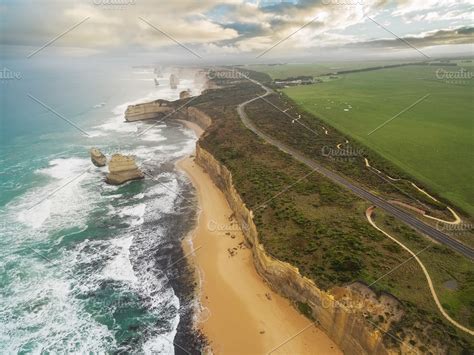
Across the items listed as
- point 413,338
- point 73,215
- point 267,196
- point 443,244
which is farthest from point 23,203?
point 443,244

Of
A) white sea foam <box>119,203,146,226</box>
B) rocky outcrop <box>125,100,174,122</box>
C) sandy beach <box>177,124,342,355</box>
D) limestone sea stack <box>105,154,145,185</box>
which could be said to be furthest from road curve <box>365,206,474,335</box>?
rocky outcrop <box>125,100,174,122</box>

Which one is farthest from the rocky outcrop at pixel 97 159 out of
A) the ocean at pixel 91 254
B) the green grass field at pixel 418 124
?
the green grass field at pixel 418 124

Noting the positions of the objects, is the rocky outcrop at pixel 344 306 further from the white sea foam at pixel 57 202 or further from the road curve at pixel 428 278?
the white sea foam at pixel 57 202

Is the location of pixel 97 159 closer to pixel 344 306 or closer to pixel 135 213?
pixel 135 213

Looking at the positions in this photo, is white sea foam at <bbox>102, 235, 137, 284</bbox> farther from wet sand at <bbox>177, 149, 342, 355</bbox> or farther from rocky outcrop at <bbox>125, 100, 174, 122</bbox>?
rocky outcrop at <bbox>125, 100, 174, 122</bbox>

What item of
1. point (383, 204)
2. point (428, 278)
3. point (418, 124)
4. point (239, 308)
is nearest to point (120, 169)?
point (239, 308)
